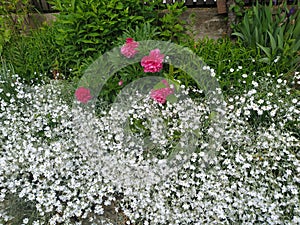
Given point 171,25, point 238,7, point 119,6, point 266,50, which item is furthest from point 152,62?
point 238,7

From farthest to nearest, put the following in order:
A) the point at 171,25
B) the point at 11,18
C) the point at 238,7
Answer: the point at 11,18
the point at 238,7
the point at 171,25

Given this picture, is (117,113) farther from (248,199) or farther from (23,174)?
(248,199)

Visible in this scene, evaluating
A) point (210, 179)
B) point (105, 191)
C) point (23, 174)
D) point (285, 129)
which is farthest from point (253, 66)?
point (23, 174)

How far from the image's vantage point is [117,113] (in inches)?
127

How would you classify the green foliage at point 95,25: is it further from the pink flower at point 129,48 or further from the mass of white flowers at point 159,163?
the mass of white flowers at point 159,163

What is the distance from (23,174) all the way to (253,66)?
2633 millimetres

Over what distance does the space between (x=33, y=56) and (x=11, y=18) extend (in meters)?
0.90

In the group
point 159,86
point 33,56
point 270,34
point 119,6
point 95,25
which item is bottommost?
point 159,86

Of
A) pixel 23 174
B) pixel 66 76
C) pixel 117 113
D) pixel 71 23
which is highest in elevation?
pixel 71 23

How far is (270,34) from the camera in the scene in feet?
11.6

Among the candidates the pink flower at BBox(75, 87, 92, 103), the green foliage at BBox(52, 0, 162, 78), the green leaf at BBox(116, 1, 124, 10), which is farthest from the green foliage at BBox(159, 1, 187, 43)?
the pink flower at BBox(75, 87, 92, 103)

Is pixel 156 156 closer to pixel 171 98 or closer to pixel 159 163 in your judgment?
pixel 159 163

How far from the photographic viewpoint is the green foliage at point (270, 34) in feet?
11.5

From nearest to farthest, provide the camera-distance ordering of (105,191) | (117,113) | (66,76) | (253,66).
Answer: (105,191) < (117,113) < (253,66) < (66,76)
